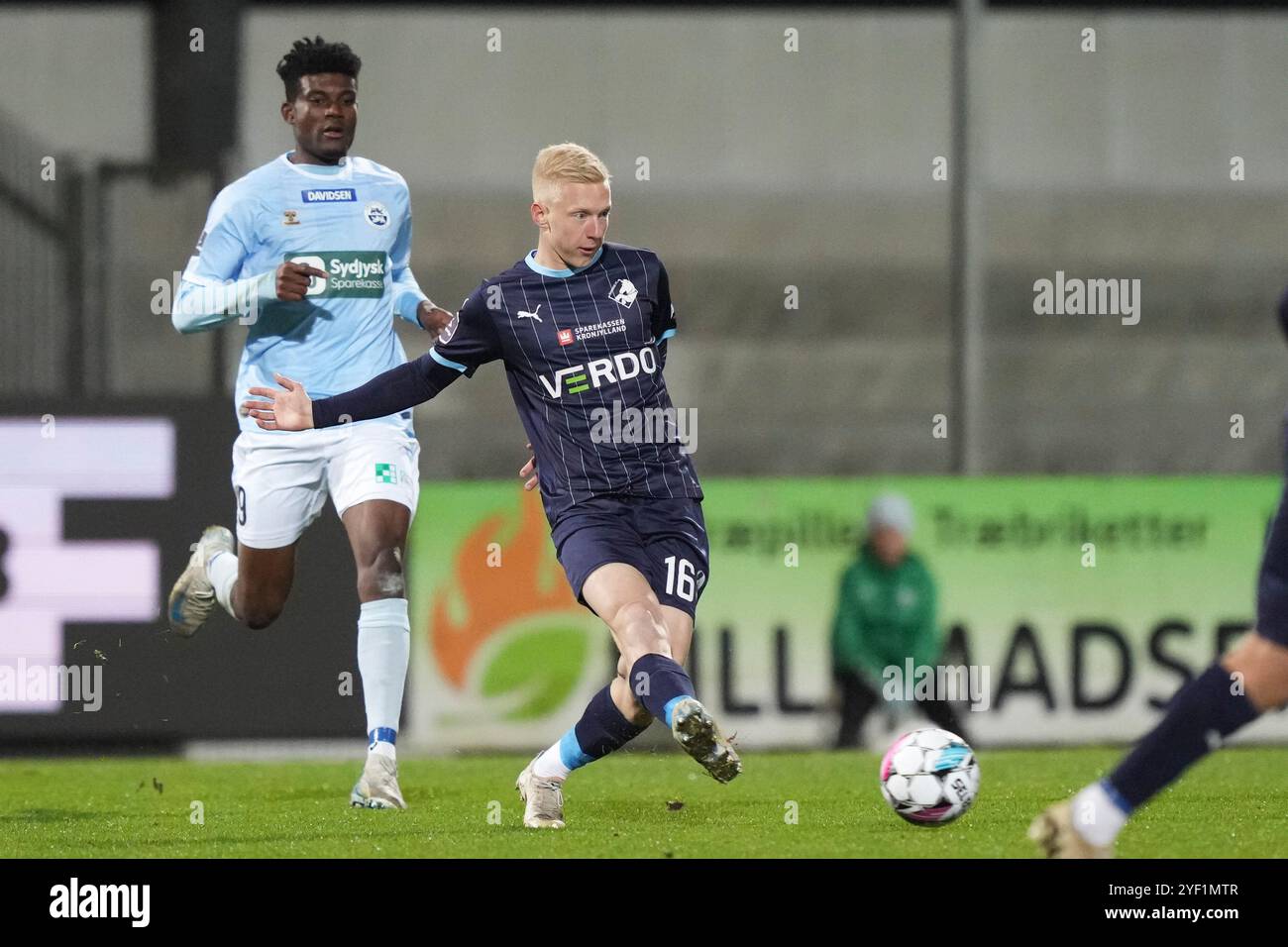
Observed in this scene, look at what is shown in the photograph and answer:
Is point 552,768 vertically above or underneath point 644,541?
underneath

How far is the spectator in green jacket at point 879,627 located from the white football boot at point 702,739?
4328 millimetres

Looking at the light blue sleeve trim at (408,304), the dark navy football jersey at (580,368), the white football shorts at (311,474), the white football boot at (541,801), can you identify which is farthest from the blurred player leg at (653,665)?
the light blue sleeve trim at (408,304)

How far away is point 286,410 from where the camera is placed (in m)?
5.87

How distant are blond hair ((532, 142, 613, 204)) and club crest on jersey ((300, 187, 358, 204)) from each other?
1594mm

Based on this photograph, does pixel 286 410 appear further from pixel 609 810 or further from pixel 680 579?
pixel 609 810

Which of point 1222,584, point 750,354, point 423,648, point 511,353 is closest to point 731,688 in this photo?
point 423,648

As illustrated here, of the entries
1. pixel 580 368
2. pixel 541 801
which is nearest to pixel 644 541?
pixel 580 368

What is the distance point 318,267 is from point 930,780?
9.18 ft

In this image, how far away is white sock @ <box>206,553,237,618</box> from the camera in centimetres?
789

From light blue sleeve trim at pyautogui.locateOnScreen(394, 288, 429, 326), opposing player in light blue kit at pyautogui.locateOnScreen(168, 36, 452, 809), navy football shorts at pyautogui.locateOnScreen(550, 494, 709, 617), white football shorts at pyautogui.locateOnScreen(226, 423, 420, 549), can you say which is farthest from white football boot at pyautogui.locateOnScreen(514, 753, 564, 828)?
light blue sleeve trim at pyautogui.locateOnScreen(394, 288, 429, 326)

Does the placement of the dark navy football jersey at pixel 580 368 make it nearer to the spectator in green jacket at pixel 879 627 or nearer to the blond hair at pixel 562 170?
the blond hair at pixel 562 170

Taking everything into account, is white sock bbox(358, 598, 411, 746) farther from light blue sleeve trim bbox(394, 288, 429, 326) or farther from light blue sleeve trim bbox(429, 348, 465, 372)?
light blue sleeve trim bbox(429, 348, 465, 372)

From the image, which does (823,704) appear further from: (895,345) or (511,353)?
(895,345)

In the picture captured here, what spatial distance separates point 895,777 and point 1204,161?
49.0 ft
